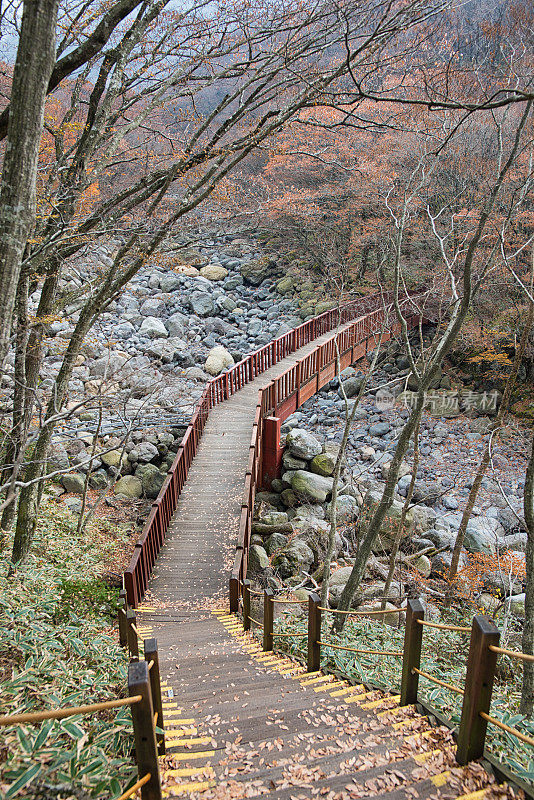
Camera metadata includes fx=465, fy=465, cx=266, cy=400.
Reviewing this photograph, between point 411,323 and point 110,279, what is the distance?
15988 mm

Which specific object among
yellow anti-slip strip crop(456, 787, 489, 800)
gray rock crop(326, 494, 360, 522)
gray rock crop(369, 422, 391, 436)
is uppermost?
gray rock crop(369, 422, 391, 436)

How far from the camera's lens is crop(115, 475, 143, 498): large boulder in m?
11.4

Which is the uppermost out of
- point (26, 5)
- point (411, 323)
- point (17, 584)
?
point (411, 323)

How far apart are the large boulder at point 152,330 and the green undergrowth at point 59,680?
11.6 meters

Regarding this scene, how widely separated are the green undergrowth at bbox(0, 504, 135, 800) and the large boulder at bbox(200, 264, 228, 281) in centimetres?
1813

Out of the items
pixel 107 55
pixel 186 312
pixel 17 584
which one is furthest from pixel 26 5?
pixel 186 312

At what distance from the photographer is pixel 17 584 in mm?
4691

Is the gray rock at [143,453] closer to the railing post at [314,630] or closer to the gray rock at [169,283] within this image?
the railing post at [314,630]

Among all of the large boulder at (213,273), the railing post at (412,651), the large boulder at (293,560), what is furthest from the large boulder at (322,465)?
the large boulder at (213,273)

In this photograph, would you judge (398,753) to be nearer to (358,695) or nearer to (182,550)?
(358,695)

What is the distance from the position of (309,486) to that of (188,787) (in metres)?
9.16

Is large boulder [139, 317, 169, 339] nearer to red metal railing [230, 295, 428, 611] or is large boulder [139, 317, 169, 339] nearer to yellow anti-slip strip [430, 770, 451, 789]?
red metal railing [230, 295, 428, 611]

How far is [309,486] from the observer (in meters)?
11.4

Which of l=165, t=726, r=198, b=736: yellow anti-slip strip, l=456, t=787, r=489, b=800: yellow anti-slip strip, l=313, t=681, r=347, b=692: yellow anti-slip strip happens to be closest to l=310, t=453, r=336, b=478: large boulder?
l=313, t=681, r=347, b=692: yellow anti-slip strip
